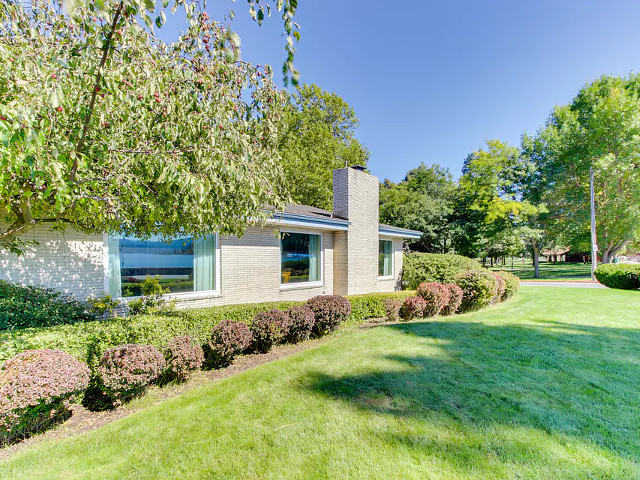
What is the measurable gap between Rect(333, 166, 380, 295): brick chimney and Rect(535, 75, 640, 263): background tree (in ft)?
72.5

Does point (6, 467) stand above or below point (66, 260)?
below

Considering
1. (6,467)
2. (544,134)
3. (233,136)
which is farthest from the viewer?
(544,134)

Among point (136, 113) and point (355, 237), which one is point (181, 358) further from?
point (355, 237)

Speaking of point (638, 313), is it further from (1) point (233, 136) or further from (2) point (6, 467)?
(2) point (6, 467)

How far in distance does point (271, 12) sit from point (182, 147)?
1903 mm

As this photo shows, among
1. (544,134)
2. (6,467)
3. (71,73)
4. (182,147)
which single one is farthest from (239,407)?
(544,134)

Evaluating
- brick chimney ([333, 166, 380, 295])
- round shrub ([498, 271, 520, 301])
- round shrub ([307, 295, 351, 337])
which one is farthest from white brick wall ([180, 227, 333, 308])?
round shrub ([498, 271, 520, 301])

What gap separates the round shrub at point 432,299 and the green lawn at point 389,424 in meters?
3.16

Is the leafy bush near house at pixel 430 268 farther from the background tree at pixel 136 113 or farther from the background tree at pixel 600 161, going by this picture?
the background tree at pixel 600 161

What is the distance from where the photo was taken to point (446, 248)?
89.6 feet

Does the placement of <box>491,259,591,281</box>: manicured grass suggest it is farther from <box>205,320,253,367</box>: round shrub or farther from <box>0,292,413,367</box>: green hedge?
A: <box>0,292,413,367</box>: green hedge

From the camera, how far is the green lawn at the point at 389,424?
2.53 meters

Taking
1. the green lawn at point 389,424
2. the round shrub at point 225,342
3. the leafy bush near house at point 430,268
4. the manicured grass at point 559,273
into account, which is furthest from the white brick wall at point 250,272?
the manicured grass at point 559,273

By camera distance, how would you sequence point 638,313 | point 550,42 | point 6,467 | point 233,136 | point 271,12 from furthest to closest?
1. point 550,42
2. point 638,313
3. point 233,136
4. point 6,467
5. point 271,12
